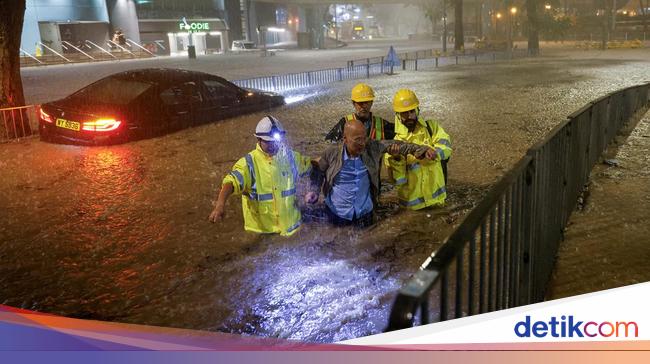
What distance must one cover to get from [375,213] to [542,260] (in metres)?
2.25

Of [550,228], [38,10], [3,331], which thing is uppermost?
[38,10]

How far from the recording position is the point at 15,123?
11336 millimetres

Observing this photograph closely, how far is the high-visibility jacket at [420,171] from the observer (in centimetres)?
582

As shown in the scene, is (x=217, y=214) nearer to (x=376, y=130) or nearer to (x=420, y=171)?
(x=376, y=130)

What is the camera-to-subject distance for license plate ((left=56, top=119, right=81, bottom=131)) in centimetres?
986

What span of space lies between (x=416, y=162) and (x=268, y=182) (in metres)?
1.63

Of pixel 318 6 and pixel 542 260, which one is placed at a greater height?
pixel 318 6

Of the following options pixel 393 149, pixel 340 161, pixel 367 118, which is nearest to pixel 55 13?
pixel 367 118

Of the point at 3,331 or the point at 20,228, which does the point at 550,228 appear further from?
the point at 20,228

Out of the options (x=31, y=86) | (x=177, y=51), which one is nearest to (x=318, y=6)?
(x=177, y=51)

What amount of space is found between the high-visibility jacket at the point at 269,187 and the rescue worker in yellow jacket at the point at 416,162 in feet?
3.73

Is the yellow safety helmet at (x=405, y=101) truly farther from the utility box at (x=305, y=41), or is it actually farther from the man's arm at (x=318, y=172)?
the utility box at (x=305, y=41)

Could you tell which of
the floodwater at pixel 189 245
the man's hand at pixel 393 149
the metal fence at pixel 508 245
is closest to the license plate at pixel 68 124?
the floodwater at pixel 189 245

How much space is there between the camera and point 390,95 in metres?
17.4
